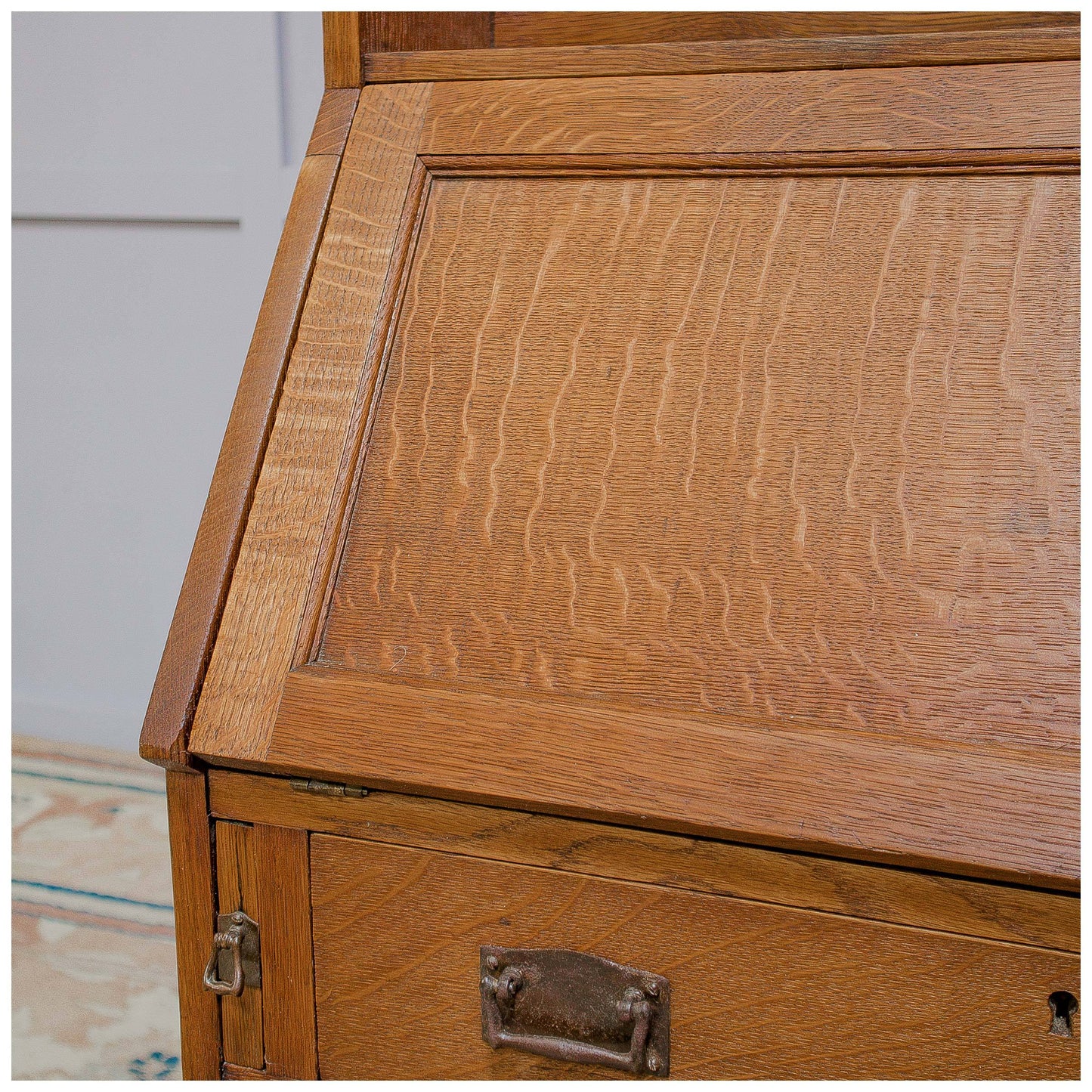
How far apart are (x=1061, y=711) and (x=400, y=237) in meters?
0.58

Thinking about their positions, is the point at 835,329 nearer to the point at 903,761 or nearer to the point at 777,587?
the point at 777,587

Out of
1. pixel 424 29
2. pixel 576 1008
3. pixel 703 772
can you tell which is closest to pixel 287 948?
pixel 576 1008

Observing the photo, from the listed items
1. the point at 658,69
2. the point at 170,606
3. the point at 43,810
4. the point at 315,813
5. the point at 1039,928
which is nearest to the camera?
the point at 1039,928

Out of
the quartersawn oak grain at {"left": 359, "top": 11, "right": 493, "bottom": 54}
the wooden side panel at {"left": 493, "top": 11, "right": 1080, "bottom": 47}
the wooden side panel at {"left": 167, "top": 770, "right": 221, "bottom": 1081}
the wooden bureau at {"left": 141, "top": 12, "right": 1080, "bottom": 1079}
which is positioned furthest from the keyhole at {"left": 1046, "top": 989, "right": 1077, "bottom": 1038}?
the quartersawn oak grain at {"left": 359, "top": 11, "right": 493, "bottom": 54}

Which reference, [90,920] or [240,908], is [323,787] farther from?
[90,920]

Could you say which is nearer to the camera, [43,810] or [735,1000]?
[735,1000]

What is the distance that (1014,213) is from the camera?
0.71 metres

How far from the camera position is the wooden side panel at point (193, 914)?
0.73 meters

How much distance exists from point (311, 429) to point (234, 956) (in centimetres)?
38

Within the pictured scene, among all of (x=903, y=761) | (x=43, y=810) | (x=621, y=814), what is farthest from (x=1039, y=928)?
(x=43, y=810)

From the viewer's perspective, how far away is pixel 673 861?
0.64m

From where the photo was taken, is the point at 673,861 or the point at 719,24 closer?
the point at 673,861

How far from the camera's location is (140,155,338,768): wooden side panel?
71 cm

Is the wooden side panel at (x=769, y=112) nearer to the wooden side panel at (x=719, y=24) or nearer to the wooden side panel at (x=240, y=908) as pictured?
the wooden side panel at (x=719, y=24)
